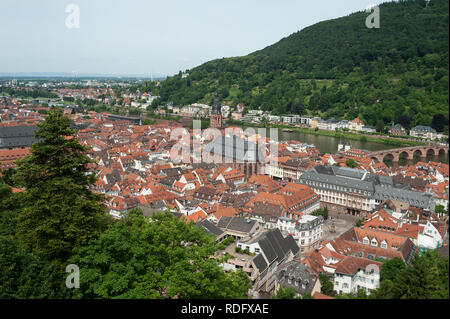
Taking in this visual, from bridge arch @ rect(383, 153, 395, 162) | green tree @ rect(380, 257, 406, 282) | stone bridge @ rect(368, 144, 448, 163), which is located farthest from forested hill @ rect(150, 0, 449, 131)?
green tree @ rect(380, 257, 406, 282)

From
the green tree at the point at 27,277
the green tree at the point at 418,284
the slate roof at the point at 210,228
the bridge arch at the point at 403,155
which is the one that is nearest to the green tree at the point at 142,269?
the green tree at the point at 27,277

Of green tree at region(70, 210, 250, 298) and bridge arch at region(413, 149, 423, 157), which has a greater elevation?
green tree at region(70, 210, 250, 298)

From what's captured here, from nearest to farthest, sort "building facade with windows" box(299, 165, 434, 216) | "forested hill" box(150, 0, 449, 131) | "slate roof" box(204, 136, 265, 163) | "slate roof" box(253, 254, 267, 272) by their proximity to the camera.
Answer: "slate roof" box(253, 254, 267, 272), "building facade with windows" box(299, 165, 434, 216), "slate roof" box(204, 136, 265, 163), "forested hill" box(150, 0, 449, 131)

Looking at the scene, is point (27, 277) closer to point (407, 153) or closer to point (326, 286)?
point (326, 286)

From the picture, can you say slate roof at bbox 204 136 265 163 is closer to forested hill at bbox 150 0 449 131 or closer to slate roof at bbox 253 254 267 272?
slate roof at bbox 253 254 267 272

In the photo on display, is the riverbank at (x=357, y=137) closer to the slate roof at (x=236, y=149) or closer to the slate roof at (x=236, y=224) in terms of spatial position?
the slate roof at (x=236, y=149)
